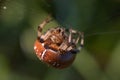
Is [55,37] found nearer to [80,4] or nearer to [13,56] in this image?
[80,4]

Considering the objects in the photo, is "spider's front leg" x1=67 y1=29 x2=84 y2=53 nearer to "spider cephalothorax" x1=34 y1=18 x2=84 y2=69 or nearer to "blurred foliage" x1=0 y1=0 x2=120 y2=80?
"spider cephalothorax" x1=34 y1=18 x2=84 y2=69

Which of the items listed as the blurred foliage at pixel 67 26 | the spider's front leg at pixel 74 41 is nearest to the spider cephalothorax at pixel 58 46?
the spider's front leg at pixel 74 41

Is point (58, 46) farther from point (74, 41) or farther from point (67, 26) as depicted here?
point (67, 26)

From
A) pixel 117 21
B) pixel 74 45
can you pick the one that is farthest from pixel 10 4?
pixel 117 21

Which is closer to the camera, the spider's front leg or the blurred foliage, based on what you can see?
the spider's front leg

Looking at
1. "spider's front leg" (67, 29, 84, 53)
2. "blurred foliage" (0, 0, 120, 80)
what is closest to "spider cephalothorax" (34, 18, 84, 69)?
"spider's front leg" (67, 29, 84, 53)

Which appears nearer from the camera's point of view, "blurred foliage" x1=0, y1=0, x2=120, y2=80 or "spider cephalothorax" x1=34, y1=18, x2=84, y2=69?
"spider cephalothorax" x1=34, y1=18, x2=84, y2=69
